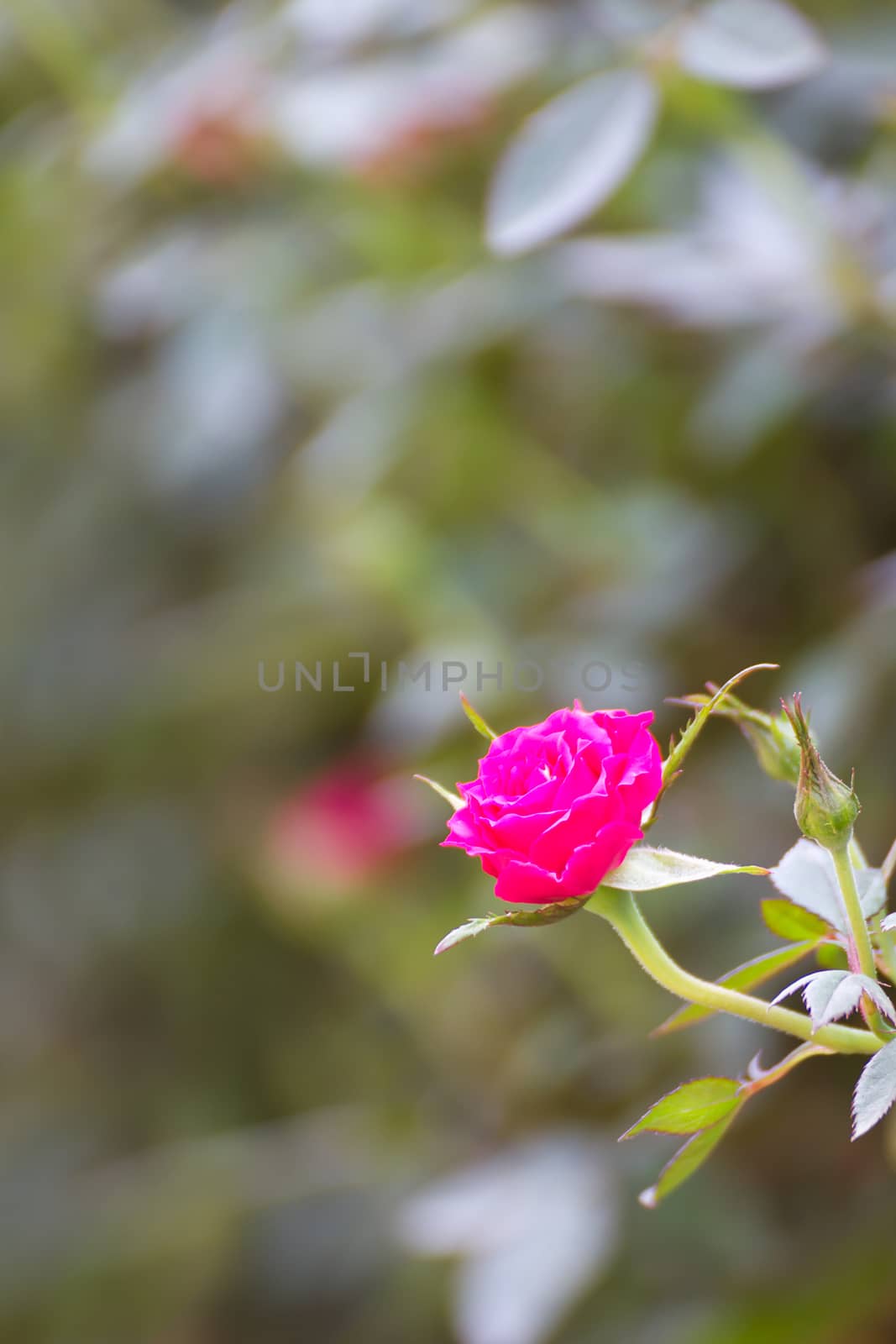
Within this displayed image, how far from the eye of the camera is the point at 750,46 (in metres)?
0.41

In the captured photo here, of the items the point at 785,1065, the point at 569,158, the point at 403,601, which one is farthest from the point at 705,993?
the point at 403,601

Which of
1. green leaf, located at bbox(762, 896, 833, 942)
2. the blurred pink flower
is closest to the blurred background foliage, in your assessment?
the blurred pink flower

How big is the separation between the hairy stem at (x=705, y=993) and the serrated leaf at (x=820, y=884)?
22 millimetres

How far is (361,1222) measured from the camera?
2.79 ft

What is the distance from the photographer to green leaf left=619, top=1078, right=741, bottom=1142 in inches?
9.4

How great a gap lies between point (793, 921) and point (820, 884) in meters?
0.01

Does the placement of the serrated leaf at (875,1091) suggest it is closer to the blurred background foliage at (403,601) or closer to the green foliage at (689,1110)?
the green foliage at (689,1110)

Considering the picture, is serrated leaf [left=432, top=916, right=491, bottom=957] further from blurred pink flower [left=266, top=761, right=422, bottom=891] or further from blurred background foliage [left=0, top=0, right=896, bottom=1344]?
blurred pink flower [left=266, top=761, right=422, bottom=891]

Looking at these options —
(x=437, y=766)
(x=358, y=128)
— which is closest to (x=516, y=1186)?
(x=437, y=766)

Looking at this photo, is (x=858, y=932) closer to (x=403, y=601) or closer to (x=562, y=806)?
(x=562, y=806)

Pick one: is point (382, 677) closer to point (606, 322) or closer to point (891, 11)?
point (606, 322)

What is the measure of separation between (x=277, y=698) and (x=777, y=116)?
583 millimetres

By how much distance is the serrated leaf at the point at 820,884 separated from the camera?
10.0 inches

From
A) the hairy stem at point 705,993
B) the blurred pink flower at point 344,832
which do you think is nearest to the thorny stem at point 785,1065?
the hairy stem at point 705,993
